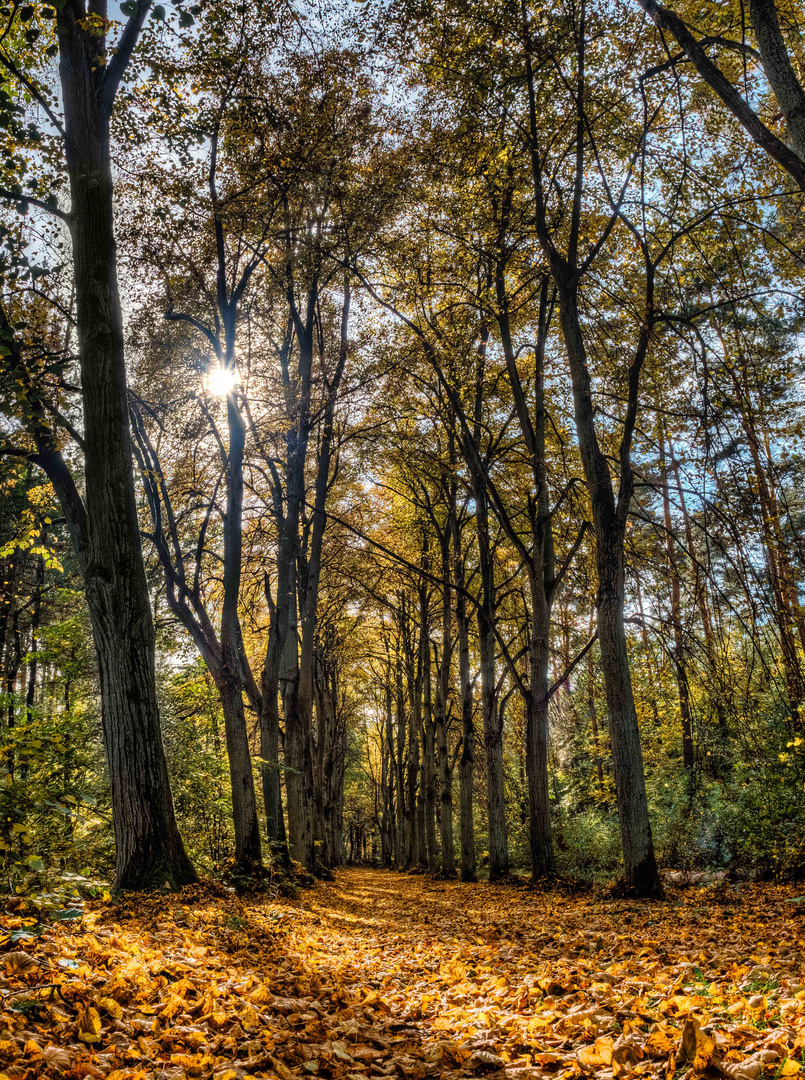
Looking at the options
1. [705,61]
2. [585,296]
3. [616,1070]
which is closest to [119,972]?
[616,1070]

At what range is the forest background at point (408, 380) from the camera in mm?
5785

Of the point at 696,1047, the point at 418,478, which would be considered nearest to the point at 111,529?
the point at 696,1047

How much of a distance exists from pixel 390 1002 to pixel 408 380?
36.4ft

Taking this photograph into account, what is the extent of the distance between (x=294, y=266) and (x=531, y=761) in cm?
984

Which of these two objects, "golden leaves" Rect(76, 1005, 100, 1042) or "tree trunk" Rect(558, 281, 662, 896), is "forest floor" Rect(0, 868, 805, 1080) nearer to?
"golden leaves" Rect(76, 1005, 100, 1042)

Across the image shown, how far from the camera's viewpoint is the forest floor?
2244 millimetres

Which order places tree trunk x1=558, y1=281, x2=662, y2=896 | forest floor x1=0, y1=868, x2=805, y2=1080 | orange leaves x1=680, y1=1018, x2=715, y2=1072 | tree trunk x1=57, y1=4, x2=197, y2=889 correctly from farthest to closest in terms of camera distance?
1. tree trunk x1=558, y1=281, x2=662, y2=896
2. tree trunk x1=57, y1=4, x2=197, y2=889
3. forest floor x1=0, y1=868, x2=805, y2=1080
4. orange leaves x1=680, y1=1018, x2=715, y2=1072

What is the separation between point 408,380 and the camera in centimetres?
1266

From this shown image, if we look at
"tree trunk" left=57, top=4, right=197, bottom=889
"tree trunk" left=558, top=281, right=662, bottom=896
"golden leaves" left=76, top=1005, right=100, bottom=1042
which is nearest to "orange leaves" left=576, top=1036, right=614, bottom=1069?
"golden leaves" left=76, top=1005, right=100, bottom=1042

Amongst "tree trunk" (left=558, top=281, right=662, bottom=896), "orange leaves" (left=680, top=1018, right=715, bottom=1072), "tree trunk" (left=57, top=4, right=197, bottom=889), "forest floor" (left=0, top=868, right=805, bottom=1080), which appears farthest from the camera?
"tree trunk" (left=558, top=281, right=662, bottom=896)

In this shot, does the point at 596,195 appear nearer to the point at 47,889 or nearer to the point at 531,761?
the point at 531,761

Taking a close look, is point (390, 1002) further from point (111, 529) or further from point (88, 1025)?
point (111, 529)

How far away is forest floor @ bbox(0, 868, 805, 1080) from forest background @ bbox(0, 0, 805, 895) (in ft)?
2.34

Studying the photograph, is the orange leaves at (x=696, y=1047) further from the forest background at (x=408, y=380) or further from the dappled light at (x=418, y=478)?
the forest background at (x=408, y=380)
